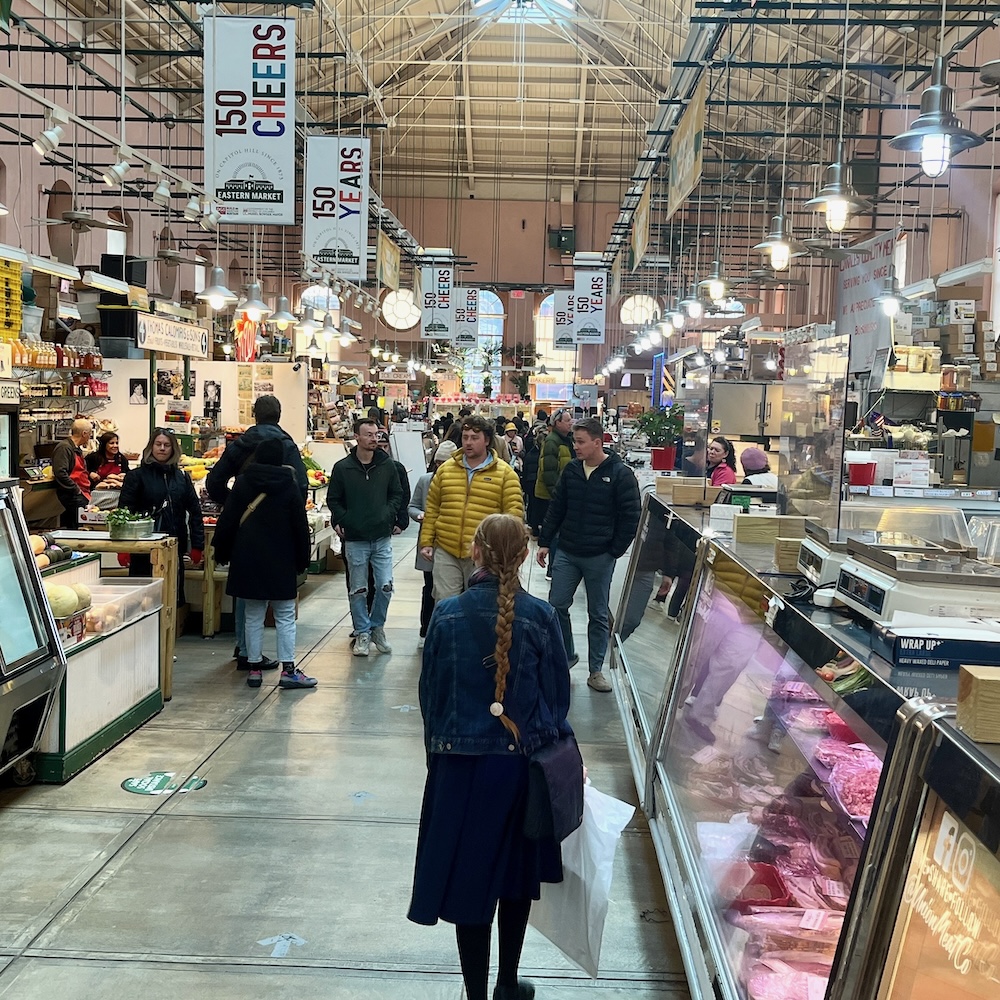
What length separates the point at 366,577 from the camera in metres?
7.31

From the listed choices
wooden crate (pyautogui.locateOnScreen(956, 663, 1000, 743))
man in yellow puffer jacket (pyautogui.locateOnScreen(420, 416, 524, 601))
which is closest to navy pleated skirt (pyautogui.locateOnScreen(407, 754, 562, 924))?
wooden crate (pyautogui.locateOnScreen(956, 663, 1000, 743))

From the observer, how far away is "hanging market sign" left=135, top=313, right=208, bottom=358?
1116 cm

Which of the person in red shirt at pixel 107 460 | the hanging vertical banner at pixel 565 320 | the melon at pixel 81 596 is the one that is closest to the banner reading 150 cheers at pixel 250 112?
the person in red shirt at pixel 107 460

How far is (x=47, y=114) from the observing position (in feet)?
28.4

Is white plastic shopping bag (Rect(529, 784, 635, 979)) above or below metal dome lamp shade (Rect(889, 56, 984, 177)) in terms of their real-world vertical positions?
below

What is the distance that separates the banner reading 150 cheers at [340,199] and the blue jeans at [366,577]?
4.83 metres

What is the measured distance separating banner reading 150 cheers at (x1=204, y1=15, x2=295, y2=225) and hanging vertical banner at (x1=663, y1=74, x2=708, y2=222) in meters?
3.15

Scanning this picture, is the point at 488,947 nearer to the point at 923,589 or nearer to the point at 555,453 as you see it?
the point at 923,589

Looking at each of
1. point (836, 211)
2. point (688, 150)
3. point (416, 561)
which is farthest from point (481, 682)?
point (688, 150)

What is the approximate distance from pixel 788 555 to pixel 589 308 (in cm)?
1926

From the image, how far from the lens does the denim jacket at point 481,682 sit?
2.75m

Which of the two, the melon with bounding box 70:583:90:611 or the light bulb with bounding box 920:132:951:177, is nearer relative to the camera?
the melon with bounding box 70:583:90:611

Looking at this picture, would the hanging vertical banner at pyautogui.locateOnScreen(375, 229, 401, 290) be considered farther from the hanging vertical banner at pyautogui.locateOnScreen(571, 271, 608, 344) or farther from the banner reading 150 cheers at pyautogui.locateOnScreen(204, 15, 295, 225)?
the banner reading 150 cheers at pyautogui.locateOnScreen(204, 15, 295, 225)

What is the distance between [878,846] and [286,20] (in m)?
7.53
